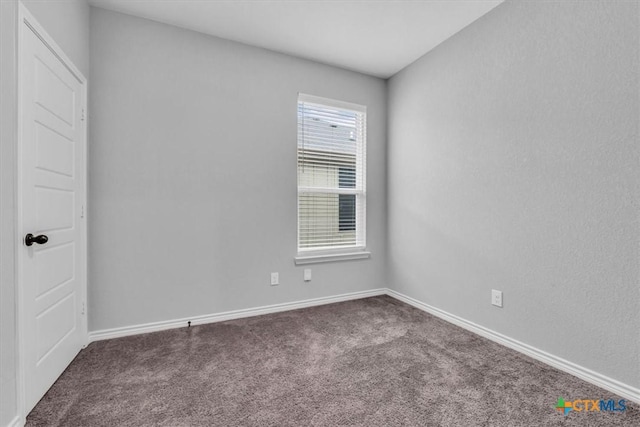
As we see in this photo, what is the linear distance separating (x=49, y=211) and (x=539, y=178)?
3.19 m

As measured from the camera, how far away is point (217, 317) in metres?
2.80

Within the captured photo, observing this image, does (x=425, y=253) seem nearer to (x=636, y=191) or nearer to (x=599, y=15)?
(x=636, y=191)

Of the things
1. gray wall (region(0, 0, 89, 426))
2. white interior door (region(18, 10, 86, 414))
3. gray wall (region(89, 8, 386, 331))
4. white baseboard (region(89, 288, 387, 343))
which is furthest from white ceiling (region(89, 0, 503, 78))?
white baseboard (region(89, 288, 387, 343))

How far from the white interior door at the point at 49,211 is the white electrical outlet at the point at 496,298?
3036 millimetres

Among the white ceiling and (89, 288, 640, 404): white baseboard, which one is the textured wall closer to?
the white ceiling

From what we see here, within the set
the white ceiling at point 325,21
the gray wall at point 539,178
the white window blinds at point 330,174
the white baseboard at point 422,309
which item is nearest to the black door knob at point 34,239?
the white baseboard at point 422,309

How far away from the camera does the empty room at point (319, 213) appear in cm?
161

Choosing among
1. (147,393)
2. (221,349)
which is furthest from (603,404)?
(147,393)

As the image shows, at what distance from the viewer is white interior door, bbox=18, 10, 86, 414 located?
1509 mm

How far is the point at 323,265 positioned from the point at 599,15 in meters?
2.88

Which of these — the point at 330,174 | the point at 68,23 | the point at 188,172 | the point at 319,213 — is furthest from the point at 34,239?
the point at 330,174

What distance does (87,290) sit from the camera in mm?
2354

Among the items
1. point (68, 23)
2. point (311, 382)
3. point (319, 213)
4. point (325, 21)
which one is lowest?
point (311, 382)

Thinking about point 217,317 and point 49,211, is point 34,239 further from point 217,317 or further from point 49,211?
point 217,317
